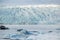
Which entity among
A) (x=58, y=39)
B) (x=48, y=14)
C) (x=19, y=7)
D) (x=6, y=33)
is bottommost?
(x=58, y=39)

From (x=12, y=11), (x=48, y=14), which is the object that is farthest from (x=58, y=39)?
(x=12, y=11)

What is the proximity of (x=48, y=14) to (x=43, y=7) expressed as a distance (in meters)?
0.08

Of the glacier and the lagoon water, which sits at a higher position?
the glacier

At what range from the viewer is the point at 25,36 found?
139 centimetres

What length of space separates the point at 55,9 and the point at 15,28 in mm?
423

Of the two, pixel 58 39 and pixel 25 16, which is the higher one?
pixel 25 16

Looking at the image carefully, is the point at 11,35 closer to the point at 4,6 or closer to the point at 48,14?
the point at 4,6

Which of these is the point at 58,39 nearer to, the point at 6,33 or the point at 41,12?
the point at 41,12

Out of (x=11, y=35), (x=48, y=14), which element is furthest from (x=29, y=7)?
(x=11, y=35)

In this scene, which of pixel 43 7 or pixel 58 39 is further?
pixel 43 7

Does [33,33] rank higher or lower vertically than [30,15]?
lower

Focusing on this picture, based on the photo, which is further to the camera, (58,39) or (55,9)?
(55,9)

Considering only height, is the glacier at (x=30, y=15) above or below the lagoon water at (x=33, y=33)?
above

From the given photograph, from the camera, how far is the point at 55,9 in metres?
1.43
